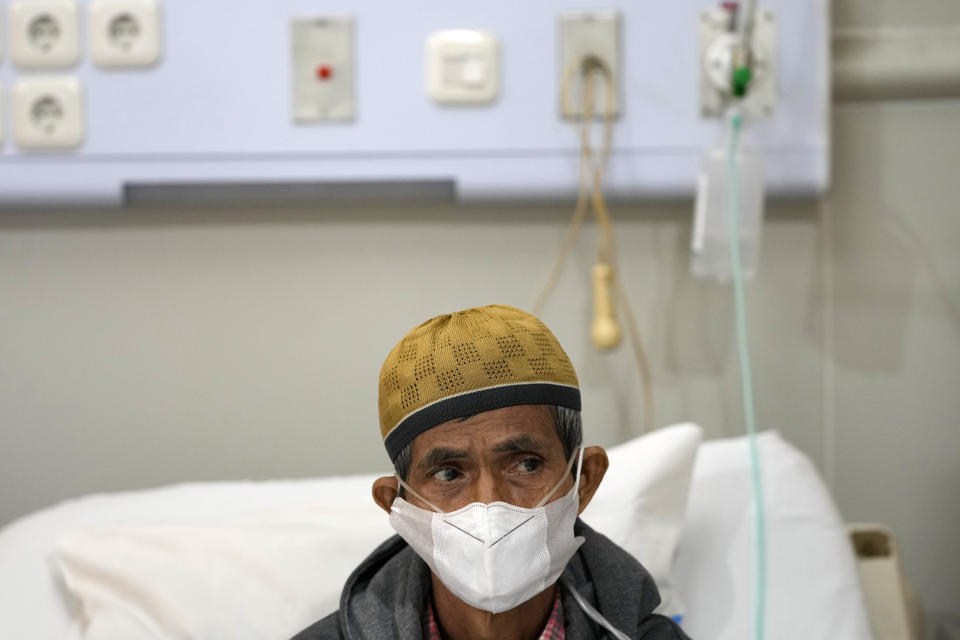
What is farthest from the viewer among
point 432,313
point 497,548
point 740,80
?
point 432,313

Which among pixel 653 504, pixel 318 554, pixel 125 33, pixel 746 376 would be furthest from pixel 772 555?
pixel 125 33

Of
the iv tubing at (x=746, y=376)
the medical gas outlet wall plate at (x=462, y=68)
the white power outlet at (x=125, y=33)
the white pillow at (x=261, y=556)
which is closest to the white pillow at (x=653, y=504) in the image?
the white pillow at (x=261, y=556)

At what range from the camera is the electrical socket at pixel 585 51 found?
5.74ft

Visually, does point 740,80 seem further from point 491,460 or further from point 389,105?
point 491,460

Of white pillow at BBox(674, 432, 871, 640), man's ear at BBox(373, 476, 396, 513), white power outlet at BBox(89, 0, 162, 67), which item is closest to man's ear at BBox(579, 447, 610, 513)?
man's ear at BBox(373, 476, 396, 513)

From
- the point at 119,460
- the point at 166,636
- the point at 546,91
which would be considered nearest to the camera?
the point at 166,636

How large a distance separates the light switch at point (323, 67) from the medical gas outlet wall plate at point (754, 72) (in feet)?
1.97

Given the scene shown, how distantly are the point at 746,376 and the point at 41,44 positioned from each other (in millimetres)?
1318

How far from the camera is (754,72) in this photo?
172 centimetres

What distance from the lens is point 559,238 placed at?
1.85 metres

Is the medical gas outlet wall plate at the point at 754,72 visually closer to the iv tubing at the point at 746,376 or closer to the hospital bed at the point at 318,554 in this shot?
the iv tubing at the point at 746,376

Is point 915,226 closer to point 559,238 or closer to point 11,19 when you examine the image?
point 559,238

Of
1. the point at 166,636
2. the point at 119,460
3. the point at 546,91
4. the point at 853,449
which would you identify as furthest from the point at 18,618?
the point at 853,449

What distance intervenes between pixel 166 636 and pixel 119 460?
71 centimetres
